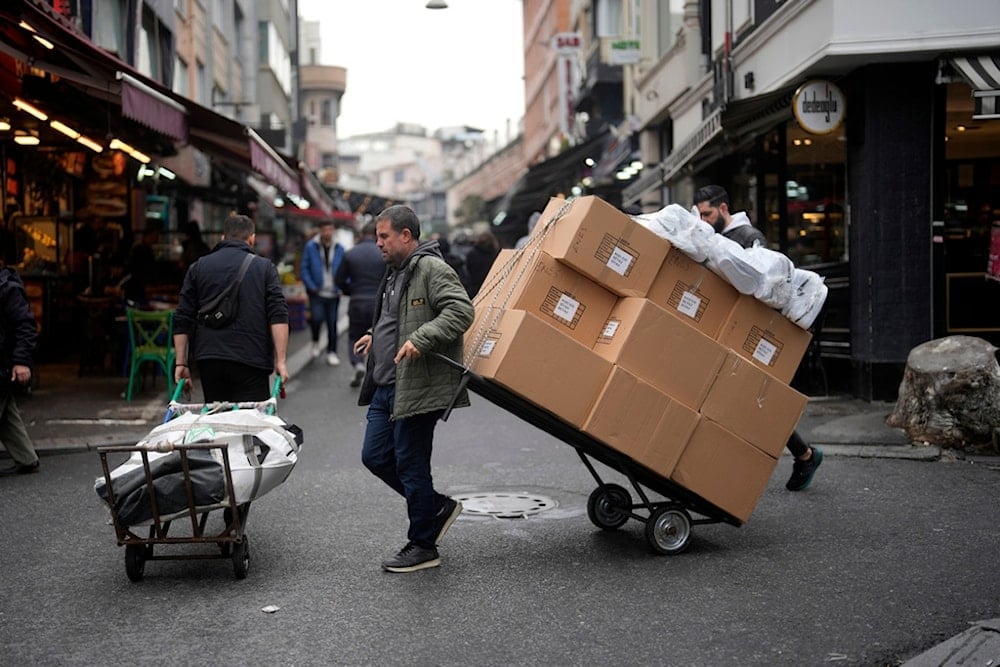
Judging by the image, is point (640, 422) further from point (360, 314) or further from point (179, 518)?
point (360, 314)

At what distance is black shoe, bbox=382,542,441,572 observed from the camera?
20.0ft

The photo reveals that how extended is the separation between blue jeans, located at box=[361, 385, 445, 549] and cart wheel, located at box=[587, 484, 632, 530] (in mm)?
1097

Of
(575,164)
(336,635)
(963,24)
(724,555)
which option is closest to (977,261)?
(963,24)

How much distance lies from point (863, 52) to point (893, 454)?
4.58m

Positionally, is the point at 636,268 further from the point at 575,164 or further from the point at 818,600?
the point at 575,164

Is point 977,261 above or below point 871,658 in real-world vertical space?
above

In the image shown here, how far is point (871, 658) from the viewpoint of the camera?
478 centimetres

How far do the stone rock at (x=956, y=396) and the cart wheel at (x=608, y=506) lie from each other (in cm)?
384

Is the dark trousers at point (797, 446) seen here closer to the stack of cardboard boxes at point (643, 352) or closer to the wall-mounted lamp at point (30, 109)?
the stack of cardboard boxes at point (643, 352)

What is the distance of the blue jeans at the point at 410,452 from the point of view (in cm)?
613

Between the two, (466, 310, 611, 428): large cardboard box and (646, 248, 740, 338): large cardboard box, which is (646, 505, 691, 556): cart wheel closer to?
(466, 310, 611, 428): large cardboard box

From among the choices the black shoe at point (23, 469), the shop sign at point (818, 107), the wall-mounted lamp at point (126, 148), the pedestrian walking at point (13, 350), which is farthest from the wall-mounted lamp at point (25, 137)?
the shop sign at point (818, 107)

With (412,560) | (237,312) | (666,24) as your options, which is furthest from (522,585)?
(666,24)

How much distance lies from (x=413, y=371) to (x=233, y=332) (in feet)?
4.85
